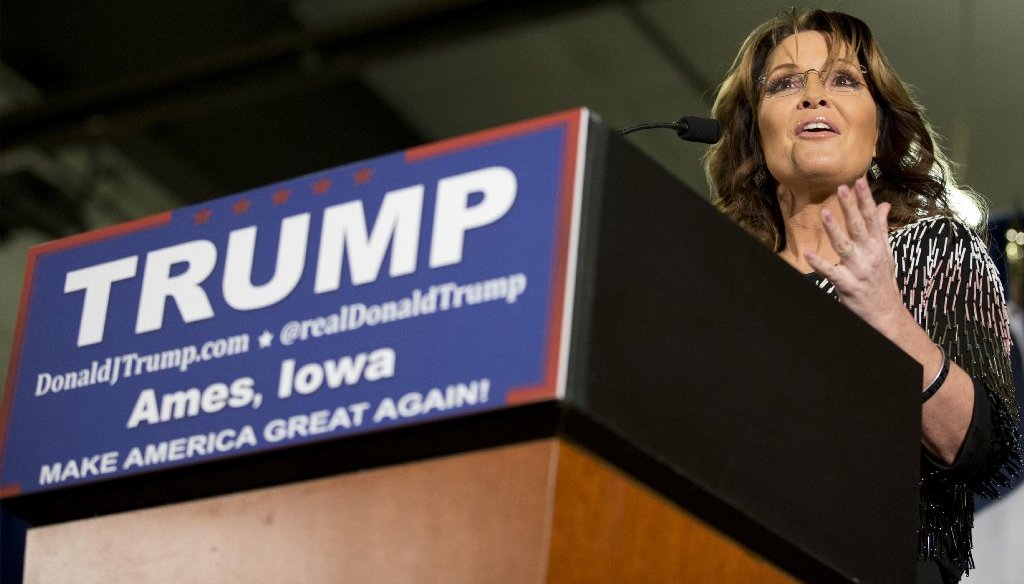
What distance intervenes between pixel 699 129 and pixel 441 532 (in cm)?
91

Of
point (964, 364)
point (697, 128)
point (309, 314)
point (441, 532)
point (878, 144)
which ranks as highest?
point (878, 144)

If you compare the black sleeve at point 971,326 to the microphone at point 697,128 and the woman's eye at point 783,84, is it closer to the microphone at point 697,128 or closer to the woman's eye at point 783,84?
the microphone at point 697,128

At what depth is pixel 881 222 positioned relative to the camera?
53.6 inches

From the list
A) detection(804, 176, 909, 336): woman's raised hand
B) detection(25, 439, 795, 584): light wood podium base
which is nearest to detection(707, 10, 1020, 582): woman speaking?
detection(804, 176, 909, 336): woman's raised hand

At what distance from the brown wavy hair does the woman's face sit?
0.03 metres

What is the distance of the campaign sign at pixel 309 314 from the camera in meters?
1.01

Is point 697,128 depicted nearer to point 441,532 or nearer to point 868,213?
point 868,213

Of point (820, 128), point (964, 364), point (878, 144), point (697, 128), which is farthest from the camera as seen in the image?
point (878, 144)

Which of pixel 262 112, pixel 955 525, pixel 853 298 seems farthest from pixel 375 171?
pixel 262 112

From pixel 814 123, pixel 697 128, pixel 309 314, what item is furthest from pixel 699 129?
pixel 309 314

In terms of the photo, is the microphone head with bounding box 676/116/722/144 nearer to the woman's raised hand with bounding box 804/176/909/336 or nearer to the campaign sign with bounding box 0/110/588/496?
the woman's raised hand with bounding box 804/176/909/336

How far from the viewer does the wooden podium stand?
99 centimetres

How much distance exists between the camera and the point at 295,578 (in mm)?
1066

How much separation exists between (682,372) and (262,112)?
410cm
